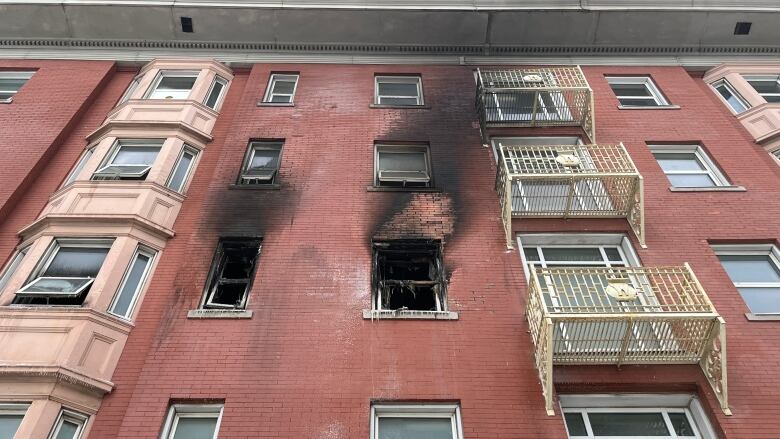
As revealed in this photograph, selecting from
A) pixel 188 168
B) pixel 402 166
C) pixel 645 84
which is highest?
pixel 645 84

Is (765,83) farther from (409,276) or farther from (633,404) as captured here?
(409,276)

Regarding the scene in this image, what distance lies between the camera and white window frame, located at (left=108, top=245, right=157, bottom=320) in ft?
32.8

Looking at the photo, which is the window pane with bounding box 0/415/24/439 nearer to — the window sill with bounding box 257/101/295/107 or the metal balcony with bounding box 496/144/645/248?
the metal balcony with bounding box 496/144/645/248

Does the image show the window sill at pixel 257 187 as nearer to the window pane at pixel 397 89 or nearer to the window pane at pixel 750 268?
the window pane at pixel 397 89

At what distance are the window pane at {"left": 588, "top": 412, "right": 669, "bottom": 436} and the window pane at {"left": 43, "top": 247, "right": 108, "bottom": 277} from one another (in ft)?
31.2

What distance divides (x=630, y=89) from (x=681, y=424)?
39.1 feet

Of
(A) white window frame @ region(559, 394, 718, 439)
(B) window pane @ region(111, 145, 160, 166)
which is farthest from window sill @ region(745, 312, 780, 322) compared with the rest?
(B) window pane @ region(111, 145, 160, 166)

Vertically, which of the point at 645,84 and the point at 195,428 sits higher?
the point at 645,84

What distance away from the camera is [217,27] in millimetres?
17938

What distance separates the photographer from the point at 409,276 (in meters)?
11.3

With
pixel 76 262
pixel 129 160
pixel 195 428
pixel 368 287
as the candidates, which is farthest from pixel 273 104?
pixel 195 428

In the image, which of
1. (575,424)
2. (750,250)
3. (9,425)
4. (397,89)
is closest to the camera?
(9,425)

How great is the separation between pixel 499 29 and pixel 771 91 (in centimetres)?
885

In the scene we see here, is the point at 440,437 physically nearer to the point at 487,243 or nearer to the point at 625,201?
the point at 487,243
